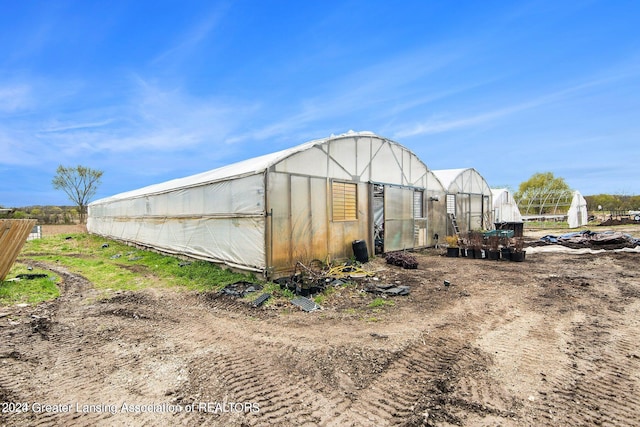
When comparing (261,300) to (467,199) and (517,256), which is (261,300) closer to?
(517,256)

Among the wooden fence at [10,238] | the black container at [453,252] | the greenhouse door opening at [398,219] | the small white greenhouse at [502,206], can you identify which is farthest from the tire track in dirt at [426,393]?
the small white greenhouse at [502,206]

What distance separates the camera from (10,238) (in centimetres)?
721

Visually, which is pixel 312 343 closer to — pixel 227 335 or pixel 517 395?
pixel 227 335

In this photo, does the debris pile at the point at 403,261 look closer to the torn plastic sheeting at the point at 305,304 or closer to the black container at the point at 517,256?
the black container at the point at 517,256

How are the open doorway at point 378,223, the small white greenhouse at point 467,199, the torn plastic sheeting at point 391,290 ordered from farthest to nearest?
the small white greenhouse at point 467,199, the open doorway at point 378,223, the torn plastic sheeting at point 391,290

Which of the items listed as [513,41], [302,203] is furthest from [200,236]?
[513,41]

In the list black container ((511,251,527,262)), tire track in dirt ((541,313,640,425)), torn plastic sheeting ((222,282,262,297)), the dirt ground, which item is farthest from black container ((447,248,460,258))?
torn plastic sheeting ((222,282,262,297))

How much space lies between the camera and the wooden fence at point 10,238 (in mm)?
7047

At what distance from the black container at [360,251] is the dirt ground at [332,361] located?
3.23 meters

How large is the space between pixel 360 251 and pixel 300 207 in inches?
106

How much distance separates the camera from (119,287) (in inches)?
306

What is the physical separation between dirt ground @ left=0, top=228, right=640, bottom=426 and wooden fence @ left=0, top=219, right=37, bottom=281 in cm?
234

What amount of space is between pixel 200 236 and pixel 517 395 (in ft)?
31.0

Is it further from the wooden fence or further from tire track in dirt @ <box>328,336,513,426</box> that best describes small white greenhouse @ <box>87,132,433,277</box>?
tire track in dirt @ <box>328,336,513,426</box>
